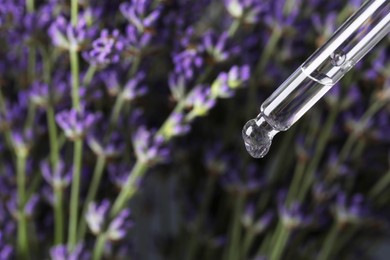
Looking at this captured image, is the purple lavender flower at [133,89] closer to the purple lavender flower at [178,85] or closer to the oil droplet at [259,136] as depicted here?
the purple lavender flower at [178,85]

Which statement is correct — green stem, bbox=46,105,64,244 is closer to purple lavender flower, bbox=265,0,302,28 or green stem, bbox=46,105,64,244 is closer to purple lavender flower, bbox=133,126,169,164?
purple lavender flower, bbox=133,126,169,164

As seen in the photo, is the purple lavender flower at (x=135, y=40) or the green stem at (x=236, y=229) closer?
the purple lavender flower at (x=135, y=40)

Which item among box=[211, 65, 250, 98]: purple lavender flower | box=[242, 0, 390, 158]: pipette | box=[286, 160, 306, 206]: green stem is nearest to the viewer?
box=[242, 0, 390, 158]: pipette

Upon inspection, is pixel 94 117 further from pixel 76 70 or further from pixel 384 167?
pixel 384 167

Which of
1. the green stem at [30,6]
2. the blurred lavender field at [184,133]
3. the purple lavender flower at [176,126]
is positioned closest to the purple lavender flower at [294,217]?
the blurred lavender field at [184,133]

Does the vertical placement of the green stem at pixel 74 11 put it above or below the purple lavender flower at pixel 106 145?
above

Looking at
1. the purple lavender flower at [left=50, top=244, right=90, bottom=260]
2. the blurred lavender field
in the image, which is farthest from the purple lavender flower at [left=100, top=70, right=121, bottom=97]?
the purple lavender flower at [left=50, top=244, right=90, bottom=260]

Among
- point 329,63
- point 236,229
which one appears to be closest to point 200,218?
point 236,229
